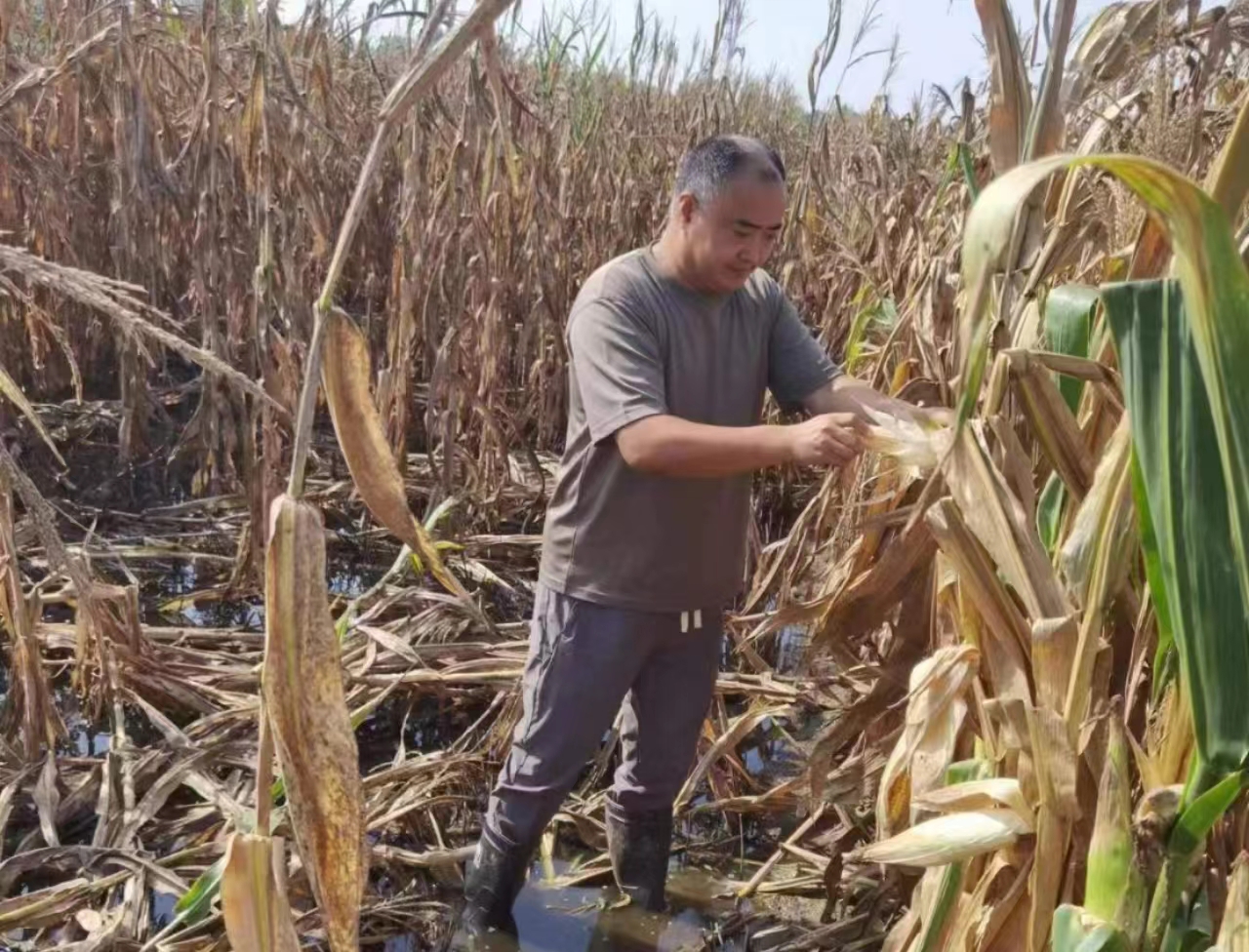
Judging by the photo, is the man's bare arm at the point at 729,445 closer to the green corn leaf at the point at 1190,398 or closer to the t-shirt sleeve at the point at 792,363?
the t-shirt sleeve at the point at 792,363

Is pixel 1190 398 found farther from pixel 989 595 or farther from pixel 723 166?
pixel 723 166

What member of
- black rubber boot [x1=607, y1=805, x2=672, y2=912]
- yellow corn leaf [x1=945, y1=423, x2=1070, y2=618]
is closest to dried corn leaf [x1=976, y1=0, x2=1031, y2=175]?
yellow corn leaf [x1=945, y1=423, x2=1070, y2=618]

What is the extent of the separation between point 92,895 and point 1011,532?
1776 mm

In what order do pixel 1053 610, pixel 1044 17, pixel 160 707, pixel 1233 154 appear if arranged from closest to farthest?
pixel 1233 154
pixel 1053 610
pixel 1044 17
pixel 160 707

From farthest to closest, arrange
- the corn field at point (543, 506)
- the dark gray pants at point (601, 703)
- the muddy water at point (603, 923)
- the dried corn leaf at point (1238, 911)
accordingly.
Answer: the muddy water at point (603, 923) < the dark gray pants at point (601, 703) < the dried corn leaf at point (1238, 911) < the corn field at point (543, 506)

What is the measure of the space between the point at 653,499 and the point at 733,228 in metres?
0.47

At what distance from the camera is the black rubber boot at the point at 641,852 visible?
2391 mm

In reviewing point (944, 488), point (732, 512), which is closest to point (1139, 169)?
point (944, 488)

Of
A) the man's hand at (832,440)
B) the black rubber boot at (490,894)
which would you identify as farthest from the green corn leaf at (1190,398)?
the black rubber boot at (490,894)

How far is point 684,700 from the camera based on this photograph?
2344mm

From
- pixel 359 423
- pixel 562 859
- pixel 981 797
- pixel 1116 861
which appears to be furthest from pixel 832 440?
pixel 562 859

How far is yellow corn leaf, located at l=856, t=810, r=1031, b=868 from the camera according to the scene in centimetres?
124

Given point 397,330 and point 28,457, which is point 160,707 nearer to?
point 397,330

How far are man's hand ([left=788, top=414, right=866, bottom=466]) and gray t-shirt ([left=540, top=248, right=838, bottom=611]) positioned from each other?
34 cm
